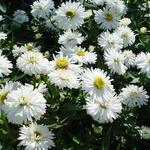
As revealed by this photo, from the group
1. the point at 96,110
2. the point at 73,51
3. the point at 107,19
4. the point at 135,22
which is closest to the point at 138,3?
the point at 135,22

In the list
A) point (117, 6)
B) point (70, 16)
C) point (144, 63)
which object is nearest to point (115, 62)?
point (144, 63)

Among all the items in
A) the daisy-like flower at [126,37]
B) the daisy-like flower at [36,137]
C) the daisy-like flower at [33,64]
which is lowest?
the daisy-like flower at [36,137]

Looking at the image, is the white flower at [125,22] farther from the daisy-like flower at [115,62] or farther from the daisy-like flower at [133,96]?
the daisy-like flower at [133,96]

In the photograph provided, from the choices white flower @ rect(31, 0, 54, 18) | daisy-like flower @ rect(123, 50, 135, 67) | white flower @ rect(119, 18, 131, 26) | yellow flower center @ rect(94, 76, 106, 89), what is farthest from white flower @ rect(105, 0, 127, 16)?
yellow flower center @ rect(94, 76, 106, 89)

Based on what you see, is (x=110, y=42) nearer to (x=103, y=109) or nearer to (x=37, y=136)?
(x=103, y=109)

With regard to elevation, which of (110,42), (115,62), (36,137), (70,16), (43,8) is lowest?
(36,137)

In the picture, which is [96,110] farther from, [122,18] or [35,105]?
[122,18]

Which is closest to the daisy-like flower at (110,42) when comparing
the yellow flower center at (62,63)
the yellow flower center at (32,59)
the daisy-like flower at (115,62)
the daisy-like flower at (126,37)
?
the daisy-like flower at (126,37)
